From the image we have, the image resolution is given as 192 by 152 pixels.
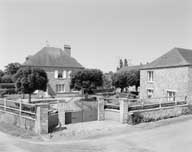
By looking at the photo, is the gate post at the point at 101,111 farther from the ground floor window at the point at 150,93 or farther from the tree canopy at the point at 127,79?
the tree canopy at the point at 127,79

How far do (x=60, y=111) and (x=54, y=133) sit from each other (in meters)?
1.79

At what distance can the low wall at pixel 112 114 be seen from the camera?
11602 millimetres

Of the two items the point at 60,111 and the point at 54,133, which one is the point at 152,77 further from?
the point at 54,133

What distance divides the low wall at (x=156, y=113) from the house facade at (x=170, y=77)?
61.4 inches

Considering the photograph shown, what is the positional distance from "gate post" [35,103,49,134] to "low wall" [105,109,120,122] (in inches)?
192

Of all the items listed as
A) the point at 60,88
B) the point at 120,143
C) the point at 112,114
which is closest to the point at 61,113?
the point at 112,114

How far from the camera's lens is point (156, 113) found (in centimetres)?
1262

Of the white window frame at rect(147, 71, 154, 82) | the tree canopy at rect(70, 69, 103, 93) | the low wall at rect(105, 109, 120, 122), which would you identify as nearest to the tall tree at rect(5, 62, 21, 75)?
the tree canopy at rect(70, 69, 103, 93)

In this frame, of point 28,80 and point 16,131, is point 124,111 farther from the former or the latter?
point 28,80

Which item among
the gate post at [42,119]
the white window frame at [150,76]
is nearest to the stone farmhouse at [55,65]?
the white window frame at [150,76]

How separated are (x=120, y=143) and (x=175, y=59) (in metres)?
14.8

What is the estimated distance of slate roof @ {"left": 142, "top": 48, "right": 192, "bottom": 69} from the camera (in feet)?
58.0

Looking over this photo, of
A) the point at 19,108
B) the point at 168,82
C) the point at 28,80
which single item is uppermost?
the point at 28,80

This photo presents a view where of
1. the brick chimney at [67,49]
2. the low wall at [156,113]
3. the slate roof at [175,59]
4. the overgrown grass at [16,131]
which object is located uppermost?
the brick chimney at [67,49]
